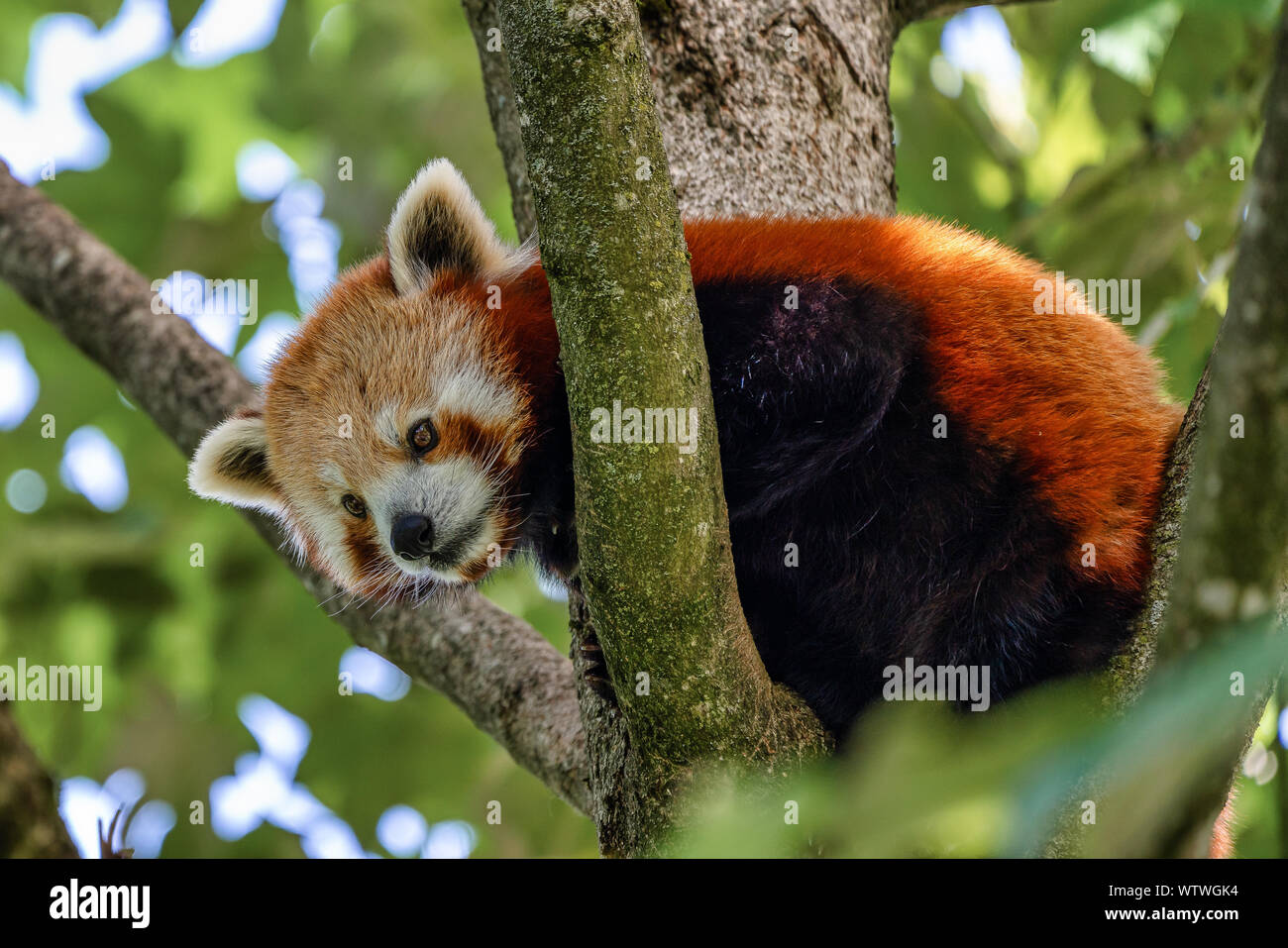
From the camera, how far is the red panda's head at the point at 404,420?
125 inches

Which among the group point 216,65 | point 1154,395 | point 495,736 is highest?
point 216,65

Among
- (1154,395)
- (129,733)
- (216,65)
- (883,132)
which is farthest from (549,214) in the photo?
(216,65)

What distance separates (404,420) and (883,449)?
1.35 meters

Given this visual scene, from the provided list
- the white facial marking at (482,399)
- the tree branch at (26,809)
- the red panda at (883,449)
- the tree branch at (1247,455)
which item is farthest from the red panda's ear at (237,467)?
the tree branch at (1247,455)

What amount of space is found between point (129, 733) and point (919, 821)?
5013 mm

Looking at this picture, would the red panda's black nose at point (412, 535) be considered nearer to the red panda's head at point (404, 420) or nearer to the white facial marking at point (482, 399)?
the red panda's head at point (404, 420)

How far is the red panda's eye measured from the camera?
10.5ft

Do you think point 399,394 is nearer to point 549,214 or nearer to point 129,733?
point 549,214

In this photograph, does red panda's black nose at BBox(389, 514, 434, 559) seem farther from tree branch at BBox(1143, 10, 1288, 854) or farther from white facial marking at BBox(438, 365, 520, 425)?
tree branch at BBox(1143, 10, 1288, 854)

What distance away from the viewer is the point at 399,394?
323cm

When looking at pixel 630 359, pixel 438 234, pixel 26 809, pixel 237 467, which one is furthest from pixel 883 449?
pixel 237 467

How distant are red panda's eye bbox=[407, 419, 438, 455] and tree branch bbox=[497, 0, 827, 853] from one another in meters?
1.25

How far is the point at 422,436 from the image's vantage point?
10.5 ft

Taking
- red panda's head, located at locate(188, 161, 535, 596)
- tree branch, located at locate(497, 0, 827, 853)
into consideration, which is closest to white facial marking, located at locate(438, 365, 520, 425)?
red panda's head, located at locate(188, 161, 535, 596)
